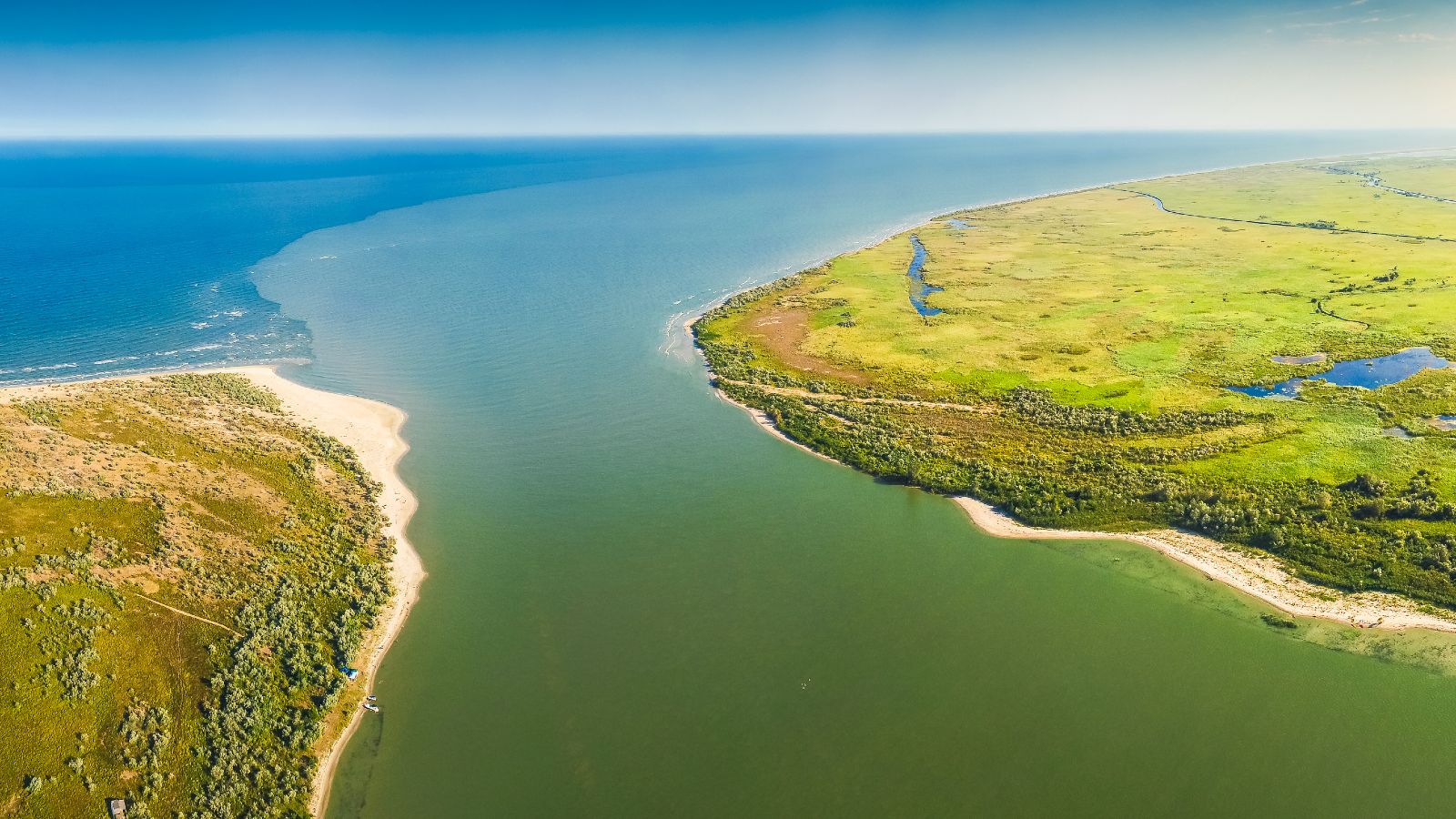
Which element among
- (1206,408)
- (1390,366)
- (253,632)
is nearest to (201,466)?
(253,632)

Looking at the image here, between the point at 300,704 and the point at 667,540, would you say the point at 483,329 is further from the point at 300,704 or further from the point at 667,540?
the point at 300,704

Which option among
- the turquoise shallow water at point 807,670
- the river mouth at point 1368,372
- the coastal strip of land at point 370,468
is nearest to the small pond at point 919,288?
the river mouth at point 1368,372

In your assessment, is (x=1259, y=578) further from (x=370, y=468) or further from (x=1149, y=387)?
(x=370, y=468)

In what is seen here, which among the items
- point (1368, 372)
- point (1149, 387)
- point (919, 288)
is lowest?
point (1149, 387)

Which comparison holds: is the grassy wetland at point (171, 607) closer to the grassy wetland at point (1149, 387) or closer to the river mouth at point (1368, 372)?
the grassy wetland at point (1149, 387)

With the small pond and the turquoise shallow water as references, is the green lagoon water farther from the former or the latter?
the small pond

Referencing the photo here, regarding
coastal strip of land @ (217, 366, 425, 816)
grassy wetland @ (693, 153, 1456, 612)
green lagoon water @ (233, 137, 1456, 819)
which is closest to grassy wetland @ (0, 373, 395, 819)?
coastal strip of land @ (217, 366, 425, 816)

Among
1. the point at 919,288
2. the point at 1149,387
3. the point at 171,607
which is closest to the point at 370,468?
the point at 171,607
